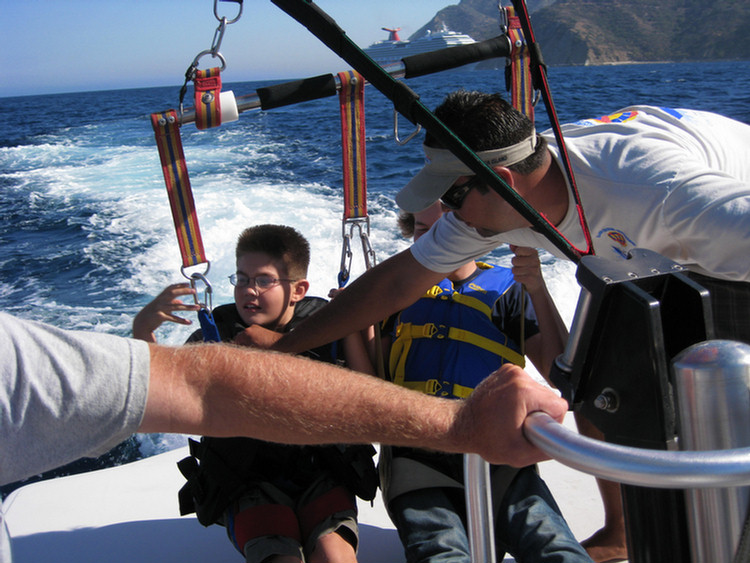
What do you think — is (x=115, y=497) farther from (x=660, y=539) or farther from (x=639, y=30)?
(x=639, y=30)

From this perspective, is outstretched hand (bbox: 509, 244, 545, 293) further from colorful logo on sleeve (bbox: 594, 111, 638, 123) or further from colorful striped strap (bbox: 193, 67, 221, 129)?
colorful striped strap (bbox: 193, 67, 221, 129)

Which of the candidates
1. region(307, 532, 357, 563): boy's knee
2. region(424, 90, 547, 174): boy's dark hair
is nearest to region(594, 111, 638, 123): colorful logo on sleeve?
region(424, 90, 547, 174): boy's dark hair

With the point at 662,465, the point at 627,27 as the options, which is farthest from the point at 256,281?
the point at 627,27

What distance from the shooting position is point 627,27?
51906 millimetres

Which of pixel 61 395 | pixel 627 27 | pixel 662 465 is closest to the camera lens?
pixel 662 465

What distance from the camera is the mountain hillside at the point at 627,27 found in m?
45.2

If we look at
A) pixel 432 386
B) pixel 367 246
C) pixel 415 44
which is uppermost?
pixel 415 44

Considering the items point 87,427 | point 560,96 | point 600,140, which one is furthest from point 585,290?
point 560,96

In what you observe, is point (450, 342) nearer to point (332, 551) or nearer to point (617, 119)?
point (332, 551)

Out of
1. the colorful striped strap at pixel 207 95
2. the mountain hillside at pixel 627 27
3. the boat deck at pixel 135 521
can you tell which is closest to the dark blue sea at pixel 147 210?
the boat deck at pixel 135 521

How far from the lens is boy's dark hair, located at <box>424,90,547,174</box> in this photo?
1.61 m

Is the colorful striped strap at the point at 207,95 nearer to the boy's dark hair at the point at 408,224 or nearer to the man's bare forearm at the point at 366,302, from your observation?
the man's bare forearm at the point at 366,302

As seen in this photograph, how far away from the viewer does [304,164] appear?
9.38 metres

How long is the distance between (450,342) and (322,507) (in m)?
0.59
